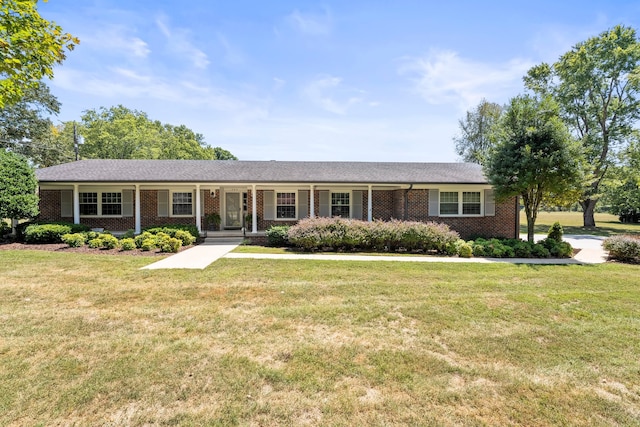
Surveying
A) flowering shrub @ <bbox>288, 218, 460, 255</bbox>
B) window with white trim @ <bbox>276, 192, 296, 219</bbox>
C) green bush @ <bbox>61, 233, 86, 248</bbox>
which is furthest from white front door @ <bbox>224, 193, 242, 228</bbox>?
green bush @ <bbox>61, 233, 86, 248</bbox>

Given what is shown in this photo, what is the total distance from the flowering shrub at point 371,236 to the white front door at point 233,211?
16.4 ft

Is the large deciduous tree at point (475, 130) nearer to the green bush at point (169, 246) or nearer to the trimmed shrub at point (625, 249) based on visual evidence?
the trimmed shrub at point (625, 249)

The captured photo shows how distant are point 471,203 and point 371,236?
21.3ft

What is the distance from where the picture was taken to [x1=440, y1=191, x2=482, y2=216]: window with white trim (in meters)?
14.7

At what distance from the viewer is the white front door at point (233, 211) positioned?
15.5 metres

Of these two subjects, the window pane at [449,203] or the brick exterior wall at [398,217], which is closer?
the brick exterior wall at [398,217]

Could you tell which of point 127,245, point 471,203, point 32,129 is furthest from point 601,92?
point 32,129

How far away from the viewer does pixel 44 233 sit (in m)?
11.6

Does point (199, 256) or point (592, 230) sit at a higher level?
point (199, 256)

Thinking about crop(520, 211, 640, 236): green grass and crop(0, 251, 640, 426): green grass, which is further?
crop(520, 211, 640, 236): green grass

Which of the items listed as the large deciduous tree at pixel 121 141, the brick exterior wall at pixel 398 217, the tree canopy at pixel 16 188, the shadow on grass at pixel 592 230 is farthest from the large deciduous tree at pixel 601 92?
the large deciduous tree at pixel 121 141

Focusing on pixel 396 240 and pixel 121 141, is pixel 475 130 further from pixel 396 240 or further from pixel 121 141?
pixel 121 141

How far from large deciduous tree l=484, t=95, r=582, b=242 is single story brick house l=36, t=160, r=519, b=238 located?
217 cm

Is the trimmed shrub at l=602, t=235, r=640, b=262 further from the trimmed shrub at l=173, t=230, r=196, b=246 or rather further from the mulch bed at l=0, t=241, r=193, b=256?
the trimmed shrub at l=173, t=230, r=196, b=246
